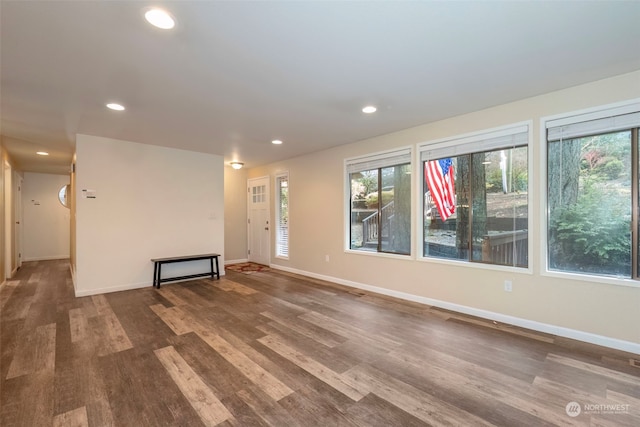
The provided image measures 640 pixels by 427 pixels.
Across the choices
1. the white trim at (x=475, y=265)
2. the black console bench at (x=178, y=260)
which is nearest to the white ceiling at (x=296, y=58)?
the white trim at (x=475, y=265)

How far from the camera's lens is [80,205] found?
427 centimetres

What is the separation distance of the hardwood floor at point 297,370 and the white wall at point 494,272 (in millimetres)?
206

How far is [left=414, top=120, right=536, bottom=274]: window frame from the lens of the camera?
300cm

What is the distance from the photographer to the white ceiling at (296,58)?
5.70 feet

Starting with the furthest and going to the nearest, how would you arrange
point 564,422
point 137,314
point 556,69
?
point 137,314 → point 556,69 → point 564,422

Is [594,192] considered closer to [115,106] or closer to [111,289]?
[115,106]

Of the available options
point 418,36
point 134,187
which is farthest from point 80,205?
point 418,36

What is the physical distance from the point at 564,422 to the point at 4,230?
7610 millimetres

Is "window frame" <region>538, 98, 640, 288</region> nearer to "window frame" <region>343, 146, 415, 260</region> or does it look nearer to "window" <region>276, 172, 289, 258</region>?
"window frame" <region>343, 146, 415, 260</region>

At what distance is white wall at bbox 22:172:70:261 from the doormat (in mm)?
5101

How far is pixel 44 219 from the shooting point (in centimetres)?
757

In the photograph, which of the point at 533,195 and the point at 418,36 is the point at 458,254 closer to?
the point at 533,195

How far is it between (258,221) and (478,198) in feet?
16.1

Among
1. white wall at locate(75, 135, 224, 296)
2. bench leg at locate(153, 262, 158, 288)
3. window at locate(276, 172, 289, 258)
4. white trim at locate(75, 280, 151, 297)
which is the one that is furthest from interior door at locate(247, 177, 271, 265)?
white trim at locate(75, 280, 151, 297)
